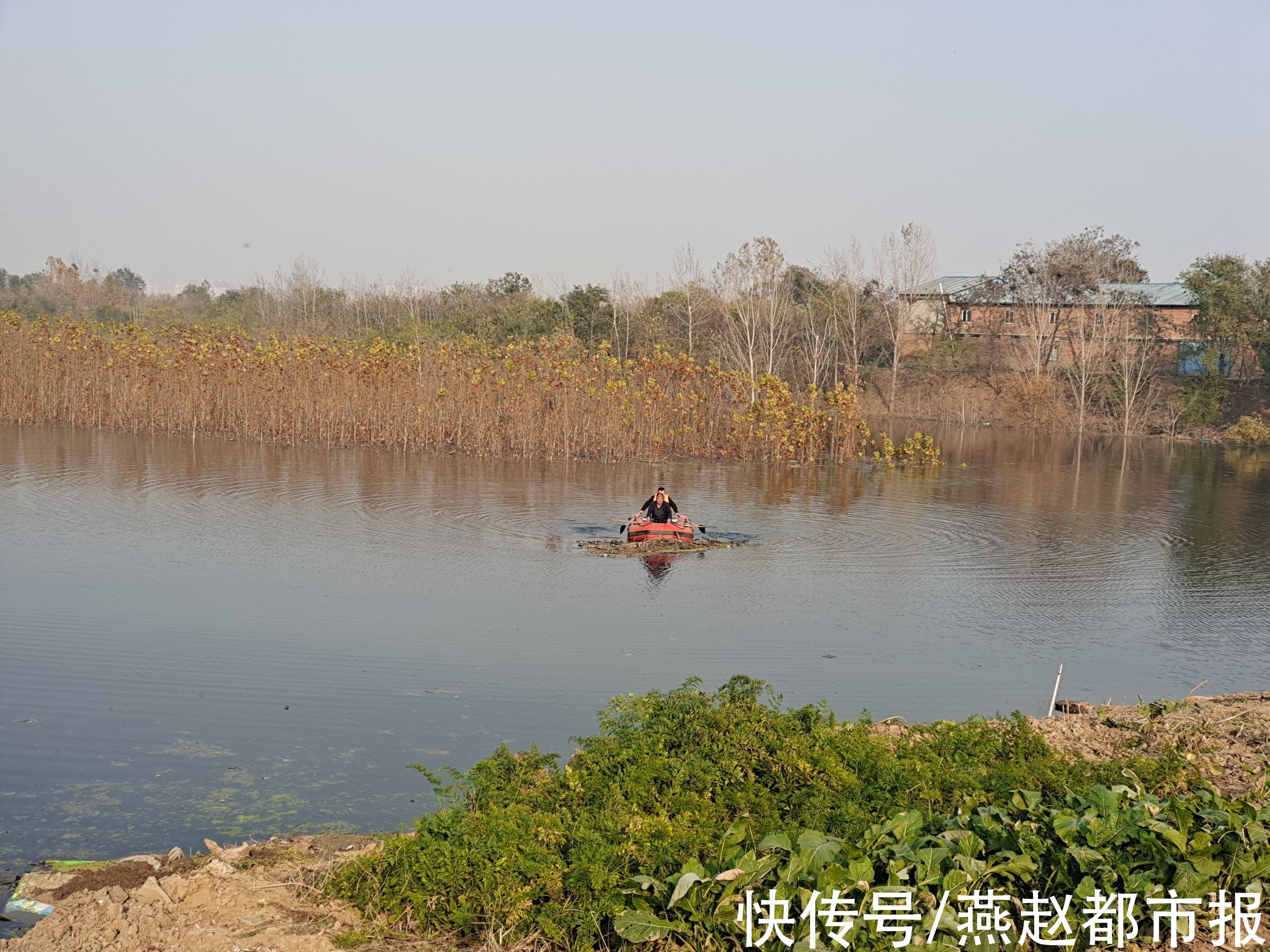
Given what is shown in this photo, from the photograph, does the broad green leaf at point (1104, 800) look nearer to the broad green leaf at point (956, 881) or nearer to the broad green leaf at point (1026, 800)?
the broad green leaf at point (1026, 800)

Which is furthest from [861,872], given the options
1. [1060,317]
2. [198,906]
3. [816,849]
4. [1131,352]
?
[1060,317]

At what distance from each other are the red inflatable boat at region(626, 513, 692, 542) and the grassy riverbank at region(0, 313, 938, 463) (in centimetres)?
1321

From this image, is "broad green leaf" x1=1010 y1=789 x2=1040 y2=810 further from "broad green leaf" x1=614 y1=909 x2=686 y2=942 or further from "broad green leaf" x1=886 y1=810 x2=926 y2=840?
"broad green leaf" x1=614 y1=909 x2=686 y2=942

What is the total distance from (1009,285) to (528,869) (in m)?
59.7

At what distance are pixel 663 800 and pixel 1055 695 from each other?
21.8 feet

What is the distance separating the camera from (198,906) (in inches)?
245

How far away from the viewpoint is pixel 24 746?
9.99m

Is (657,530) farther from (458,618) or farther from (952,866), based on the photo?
(952,866)

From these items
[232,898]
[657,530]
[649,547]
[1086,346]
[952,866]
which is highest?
[1086,346]

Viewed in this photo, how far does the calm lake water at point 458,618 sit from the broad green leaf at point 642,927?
3580mm

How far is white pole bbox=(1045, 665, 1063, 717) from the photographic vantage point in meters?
11.7

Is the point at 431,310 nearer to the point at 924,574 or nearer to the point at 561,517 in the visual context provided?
the point at 561,517

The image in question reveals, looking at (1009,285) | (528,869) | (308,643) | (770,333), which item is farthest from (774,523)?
(1009,285)

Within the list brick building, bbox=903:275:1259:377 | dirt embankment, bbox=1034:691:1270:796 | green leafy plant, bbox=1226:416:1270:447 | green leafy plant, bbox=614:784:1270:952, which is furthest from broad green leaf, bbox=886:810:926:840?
brick building, bbox=903:275:1259:377
